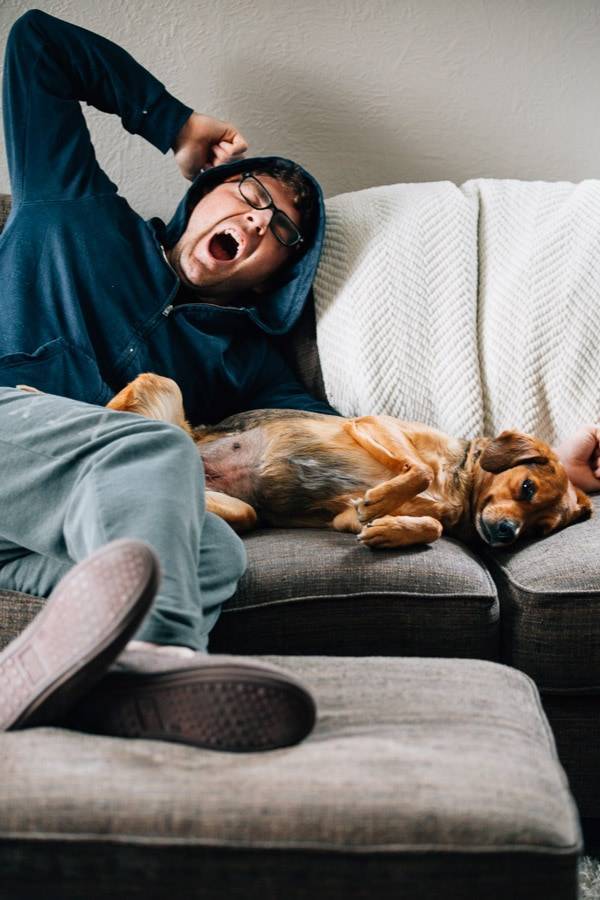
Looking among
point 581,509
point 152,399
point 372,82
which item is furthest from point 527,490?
point 372,82

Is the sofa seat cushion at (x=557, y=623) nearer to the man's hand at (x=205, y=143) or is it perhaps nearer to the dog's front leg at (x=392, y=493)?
the dog's front leg at (x=392, y=493)

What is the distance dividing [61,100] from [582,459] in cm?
174

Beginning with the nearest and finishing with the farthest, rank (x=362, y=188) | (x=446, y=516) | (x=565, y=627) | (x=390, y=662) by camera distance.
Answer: (x=390, y=662) → (x=565, y=627) → (x=446, y=516) → (x=362, y=188)

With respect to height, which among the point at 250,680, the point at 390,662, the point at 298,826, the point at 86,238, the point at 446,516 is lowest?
the point at 446,516

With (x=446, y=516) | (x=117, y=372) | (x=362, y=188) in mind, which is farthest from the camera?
(x=362, y=188)

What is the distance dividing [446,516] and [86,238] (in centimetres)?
121

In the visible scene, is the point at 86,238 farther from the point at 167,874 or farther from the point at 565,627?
the point at 167,874

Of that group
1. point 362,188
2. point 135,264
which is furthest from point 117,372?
point 362,188

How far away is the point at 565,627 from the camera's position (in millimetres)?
1779

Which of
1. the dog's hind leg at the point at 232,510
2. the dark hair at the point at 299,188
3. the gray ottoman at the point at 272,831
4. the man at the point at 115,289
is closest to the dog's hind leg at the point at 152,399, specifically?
the man at the point at 115,289

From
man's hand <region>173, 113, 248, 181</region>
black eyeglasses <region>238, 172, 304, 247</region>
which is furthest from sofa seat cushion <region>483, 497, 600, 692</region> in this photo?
man's hand <region>173, 113, 248, 181</region>

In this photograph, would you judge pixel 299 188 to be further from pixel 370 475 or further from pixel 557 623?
pixel 557 623

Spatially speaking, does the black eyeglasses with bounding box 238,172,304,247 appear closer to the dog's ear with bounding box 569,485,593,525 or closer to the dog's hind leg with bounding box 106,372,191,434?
the dog's hind leg with bounding box 106,372,191,434

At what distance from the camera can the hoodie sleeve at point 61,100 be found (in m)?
2.44
